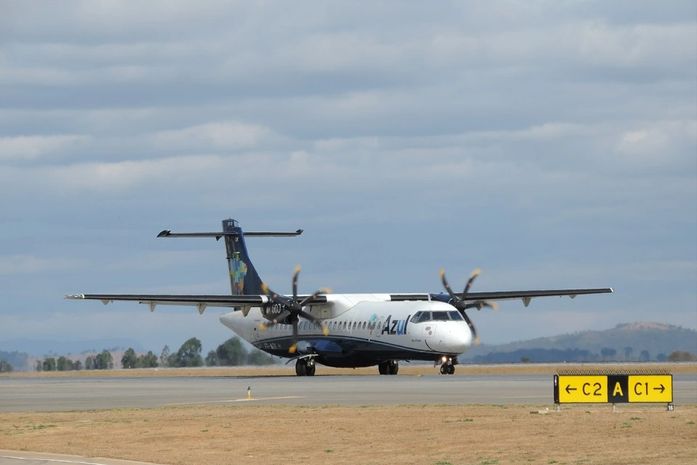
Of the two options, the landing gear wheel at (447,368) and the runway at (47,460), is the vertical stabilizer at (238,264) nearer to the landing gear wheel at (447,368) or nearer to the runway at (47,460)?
the landing gear wheel at (447,368)

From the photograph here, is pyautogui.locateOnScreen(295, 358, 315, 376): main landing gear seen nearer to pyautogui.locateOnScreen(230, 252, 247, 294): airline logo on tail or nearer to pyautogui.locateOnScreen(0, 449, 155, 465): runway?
pyautogui.locateOnScreen(230, 252, 247, 294): airline logo on tail

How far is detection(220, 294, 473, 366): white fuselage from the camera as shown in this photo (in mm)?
59812

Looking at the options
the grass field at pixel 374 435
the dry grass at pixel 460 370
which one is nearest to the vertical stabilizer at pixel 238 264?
the dry grass at pixel 460 370

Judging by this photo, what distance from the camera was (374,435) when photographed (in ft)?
92.7

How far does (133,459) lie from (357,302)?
41.7 metres

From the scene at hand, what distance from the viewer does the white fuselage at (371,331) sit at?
59812 millimetres

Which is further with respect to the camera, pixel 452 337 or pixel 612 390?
pixel 452 337

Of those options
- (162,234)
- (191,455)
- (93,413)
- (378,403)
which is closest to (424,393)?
(378,403)

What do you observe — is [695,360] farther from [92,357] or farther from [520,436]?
[520,436]

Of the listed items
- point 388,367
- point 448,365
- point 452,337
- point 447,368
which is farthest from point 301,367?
point 452,337

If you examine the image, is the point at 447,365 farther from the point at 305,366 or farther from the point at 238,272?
the point at 238,272

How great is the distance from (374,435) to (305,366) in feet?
124

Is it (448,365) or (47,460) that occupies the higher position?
(448,365)

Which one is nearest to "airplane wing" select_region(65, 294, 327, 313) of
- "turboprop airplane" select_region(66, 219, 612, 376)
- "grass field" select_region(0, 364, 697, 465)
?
"turboprop airplane" select_region(66, 219, 612, 376)
